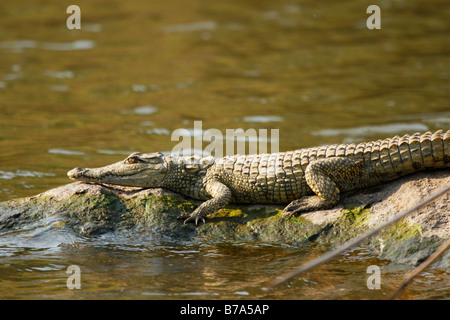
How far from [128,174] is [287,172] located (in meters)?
1.88

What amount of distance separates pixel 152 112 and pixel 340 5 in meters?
11.3

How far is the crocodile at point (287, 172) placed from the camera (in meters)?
6.78

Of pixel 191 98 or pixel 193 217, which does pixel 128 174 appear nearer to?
pixel 193 217

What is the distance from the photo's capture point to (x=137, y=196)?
24.3 ft

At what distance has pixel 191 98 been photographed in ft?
49.5

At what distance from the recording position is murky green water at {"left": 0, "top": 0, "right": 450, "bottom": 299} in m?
6.33

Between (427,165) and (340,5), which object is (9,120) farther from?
(340,5)

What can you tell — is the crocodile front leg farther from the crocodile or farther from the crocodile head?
the crocodile head

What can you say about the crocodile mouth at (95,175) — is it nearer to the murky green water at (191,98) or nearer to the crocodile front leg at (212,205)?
the murky green water at (191,98)

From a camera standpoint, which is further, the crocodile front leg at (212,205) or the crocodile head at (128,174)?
the crocodile head at (128,174)

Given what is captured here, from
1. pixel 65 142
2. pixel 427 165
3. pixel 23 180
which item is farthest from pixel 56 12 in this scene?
pixel 427 165

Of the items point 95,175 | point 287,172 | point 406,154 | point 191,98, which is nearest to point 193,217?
point 287,172

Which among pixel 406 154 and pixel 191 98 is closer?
pixel 406 154

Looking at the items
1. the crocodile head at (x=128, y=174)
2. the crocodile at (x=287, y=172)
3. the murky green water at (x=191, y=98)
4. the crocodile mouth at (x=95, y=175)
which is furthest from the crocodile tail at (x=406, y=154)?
the crocodile mouth at (x=95, y=175)
